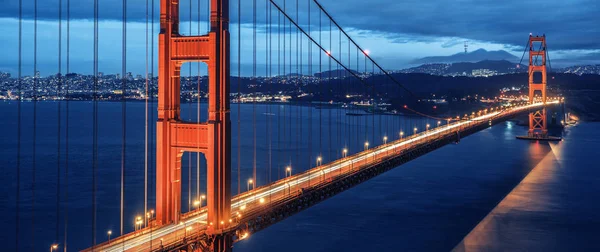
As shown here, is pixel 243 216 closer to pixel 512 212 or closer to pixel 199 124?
pixel 199 124

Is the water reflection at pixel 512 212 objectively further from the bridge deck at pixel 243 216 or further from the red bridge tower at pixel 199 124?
the red bridge tower at pixel 199 124

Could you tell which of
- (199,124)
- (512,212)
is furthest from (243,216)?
(512,212)

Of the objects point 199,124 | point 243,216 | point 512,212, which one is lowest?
point 512,212

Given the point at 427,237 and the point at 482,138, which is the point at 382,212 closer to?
the point at 427,237

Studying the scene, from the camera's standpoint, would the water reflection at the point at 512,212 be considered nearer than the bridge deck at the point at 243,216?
No

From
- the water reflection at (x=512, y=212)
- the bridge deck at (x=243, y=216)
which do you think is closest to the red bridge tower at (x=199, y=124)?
the bridge deck at (x=243, y=216)

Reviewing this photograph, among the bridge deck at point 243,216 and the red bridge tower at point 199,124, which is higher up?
the red bridge tower at point 199,124

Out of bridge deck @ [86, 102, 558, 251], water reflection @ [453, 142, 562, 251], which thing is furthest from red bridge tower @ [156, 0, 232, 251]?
water reflection @ [453, 142, 562, 251]

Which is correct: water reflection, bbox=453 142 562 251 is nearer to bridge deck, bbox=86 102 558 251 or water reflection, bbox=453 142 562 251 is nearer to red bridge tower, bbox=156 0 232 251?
bridge deck, bbox=86 102 558 251

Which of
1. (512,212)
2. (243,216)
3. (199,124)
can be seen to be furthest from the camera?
(512,212)

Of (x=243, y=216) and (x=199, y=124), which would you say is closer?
(x=199, y=124)

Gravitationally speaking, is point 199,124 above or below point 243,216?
above
